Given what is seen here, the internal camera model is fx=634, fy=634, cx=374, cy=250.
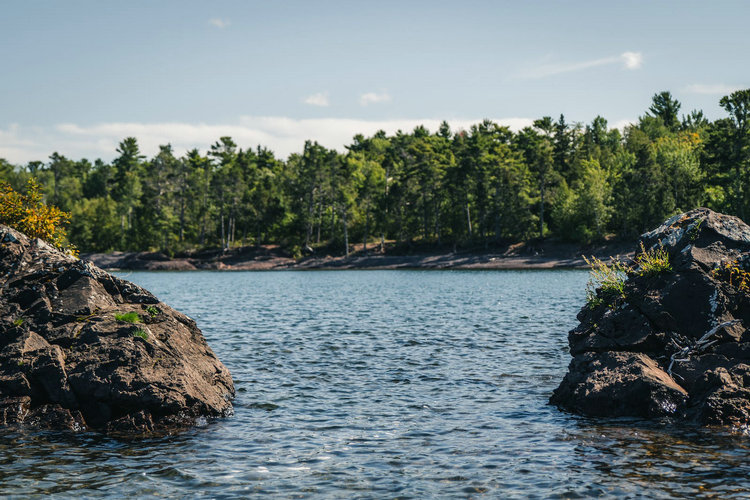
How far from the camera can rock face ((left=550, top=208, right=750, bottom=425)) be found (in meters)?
16.3

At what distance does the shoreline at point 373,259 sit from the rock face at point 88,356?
100 metres

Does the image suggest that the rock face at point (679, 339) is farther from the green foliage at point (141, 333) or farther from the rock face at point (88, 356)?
the green foliage at point (141, 333)

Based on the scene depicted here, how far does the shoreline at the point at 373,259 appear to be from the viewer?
117 m

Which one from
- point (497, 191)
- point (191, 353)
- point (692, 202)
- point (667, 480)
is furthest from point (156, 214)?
point (667, 480)

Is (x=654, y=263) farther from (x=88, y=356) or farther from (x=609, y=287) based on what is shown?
(x=88, y=356)

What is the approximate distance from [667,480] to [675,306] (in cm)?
738

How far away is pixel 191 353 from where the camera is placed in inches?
757

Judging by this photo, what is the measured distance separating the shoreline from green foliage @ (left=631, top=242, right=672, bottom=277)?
9332cm

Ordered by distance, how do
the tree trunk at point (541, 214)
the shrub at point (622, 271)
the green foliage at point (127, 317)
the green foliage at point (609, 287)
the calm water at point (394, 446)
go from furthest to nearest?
the tree trunk at point (541, 214) < the green foliage at point (609, 287) < the shrub at point (622, 271) < the green foliage at point (127, 317) < the calm water at point (394, 446)

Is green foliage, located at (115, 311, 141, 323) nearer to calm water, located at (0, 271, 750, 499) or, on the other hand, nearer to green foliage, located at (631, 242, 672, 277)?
calm water, located at (0, 271, 750, 499)

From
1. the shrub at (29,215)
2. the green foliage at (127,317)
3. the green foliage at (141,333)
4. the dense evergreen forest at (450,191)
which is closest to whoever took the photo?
the green foliage at (141,333)

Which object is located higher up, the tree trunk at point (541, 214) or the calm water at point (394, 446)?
the tree trunk at point (541, 214)

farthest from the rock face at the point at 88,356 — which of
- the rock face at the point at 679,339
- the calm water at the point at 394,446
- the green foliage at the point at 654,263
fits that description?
the green foliage at the point at 654,263

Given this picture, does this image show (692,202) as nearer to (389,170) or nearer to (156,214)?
(389,170)
